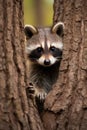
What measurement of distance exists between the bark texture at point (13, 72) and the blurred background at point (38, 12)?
10.2m

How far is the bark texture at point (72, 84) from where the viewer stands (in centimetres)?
584

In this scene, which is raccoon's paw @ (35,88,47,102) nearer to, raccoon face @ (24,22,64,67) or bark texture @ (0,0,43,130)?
raccoon face @ (24,22,64,67)

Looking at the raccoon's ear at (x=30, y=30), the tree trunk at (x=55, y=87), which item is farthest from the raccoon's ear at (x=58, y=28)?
the tree trunk at (x=55, y=87)

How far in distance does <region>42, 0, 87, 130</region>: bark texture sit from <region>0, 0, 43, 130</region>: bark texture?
300mm

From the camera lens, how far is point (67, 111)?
588 centimetres

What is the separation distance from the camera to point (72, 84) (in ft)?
19.5

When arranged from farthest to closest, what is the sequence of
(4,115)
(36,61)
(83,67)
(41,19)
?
(41,19)
(36,61)
(83,67)
(4,115)

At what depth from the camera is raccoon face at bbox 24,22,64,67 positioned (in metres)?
6.95

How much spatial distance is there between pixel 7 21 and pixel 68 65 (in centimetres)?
95

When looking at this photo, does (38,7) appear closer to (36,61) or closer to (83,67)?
(36,61)

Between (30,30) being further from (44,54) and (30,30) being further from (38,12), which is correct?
(38,12)

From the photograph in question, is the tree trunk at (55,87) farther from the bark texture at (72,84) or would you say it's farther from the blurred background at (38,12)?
the blurred background at (38,12)

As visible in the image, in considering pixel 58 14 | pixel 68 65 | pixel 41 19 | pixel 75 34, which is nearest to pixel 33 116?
pixel 68 65

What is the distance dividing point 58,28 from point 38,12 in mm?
9902
